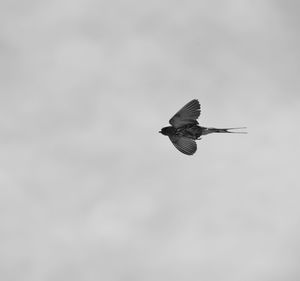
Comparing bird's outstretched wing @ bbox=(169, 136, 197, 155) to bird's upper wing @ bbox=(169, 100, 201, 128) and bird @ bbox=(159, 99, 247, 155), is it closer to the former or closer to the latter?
bird @ bbox=(159, 99, 247, 155)

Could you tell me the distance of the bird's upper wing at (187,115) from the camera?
119ft

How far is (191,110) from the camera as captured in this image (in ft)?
120

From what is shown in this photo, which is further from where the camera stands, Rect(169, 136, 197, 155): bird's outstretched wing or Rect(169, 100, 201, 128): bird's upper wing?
Rect(169, 136, 197, 155): bird's outstretched wing

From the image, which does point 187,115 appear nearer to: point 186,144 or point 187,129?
point 187,129

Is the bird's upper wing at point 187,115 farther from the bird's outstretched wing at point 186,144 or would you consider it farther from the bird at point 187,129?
the bird's outstretched wing at point 186,144

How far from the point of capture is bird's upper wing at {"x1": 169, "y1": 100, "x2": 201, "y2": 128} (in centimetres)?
3628

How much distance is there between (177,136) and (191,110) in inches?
94.7

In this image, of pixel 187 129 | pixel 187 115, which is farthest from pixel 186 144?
pixel 187 115

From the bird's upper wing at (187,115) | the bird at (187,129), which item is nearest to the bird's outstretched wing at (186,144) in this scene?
the bird at (187,129)

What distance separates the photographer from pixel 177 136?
38.2 meters

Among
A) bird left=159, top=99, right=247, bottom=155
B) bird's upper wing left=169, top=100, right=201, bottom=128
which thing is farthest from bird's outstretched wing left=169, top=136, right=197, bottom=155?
bird's upper wing left=169, top=100, right=201, bottom=128

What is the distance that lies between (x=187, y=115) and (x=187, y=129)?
1244mm

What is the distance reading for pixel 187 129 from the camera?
3775cm

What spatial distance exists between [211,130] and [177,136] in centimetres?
211
